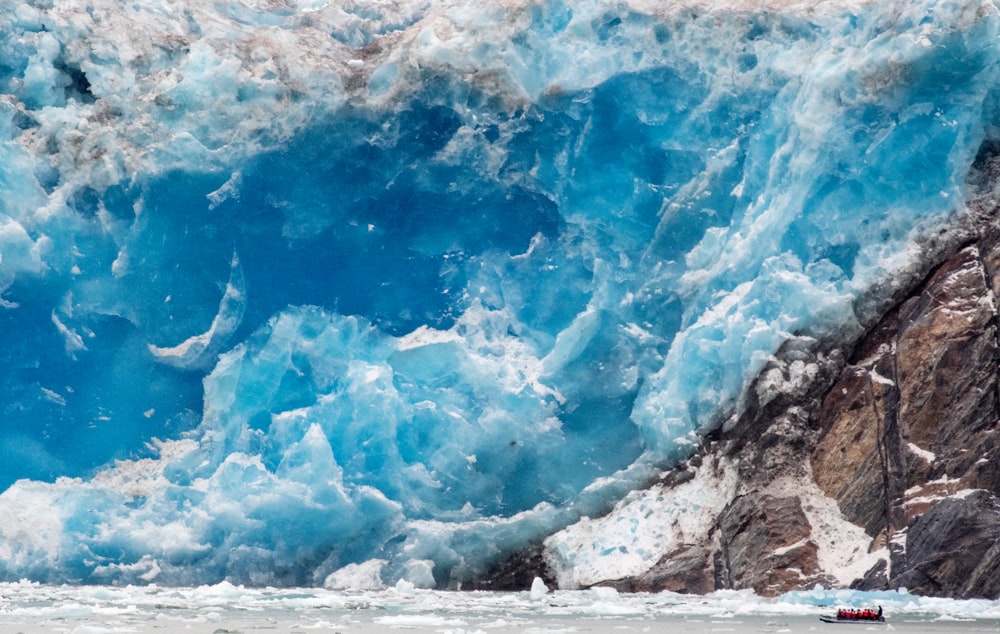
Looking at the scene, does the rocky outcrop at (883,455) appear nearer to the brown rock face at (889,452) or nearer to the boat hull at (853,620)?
the brown rock face at (889,452)

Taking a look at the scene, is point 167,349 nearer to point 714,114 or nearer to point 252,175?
point 252,175

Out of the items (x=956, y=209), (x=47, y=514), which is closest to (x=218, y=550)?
(x=47, y=514)

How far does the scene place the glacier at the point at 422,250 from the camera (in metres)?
20.9

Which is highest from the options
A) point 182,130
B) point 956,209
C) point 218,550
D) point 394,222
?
point 182,130

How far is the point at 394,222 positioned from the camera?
2327 cm

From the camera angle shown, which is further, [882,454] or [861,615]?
[882,454]

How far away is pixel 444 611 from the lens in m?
17.3

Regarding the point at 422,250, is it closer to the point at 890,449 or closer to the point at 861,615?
the point at 890,449

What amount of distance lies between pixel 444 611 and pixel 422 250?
789 cm

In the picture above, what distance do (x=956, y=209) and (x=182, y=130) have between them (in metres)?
14.0

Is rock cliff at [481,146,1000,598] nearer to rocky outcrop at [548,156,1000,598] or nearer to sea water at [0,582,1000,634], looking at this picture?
rocky outcrop at [548,156,1000,598]

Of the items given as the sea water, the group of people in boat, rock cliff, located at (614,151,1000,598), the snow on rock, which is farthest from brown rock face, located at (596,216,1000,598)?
the group of people in boat

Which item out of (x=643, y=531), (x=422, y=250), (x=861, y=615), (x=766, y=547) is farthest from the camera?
(x=422, y=250)

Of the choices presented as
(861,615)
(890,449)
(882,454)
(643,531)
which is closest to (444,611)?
(643,531)
